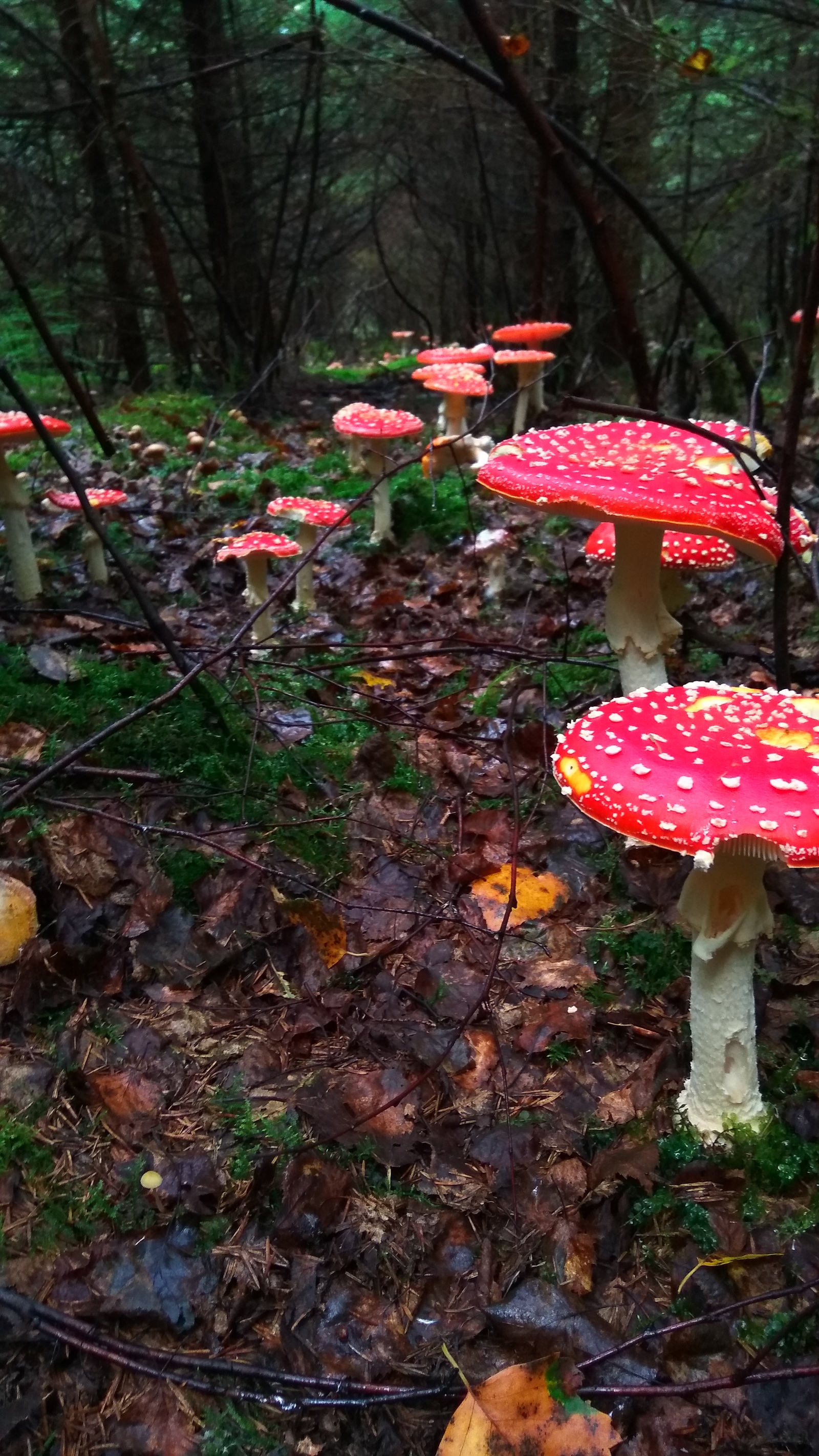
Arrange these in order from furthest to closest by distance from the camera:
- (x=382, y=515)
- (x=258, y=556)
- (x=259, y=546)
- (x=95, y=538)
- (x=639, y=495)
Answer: (x=382, y=515), (x=95, y=538), (x=258, y=556), (x=259, y=546), (x=639, y=495)

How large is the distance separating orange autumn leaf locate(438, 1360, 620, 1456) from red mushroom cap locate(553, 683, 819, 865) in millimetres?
1393

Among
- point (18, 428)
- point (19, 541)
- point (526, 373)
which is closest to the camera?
point (18, 428)

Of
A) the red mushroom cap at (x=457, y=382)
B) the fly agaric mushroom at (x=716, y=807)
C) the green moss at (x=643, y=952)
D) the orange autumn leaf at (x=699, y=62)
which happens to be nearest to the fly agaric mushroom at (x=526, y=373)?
the red mushroom cap at (x=457, y=382)

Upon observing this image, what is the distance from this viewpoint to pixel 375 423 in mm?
7270

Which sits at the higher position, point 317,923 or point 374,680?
point 374,680

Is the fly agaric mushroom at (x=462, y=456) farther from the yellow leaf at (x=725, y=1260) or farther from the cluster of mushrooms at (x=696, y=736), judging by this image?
the yellow leaf at (x=725, y=1260)

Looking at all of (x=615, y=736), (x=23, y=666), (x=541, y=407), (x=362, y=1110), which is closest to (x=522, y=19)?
(x=541, y=407)

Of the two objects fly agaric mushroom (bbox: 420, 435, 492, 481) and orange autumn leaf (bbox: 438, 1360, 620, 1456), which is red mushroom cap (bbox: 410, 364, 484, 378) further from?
orange autumn leaf (bbox: 438, 1360, 620, 1456)

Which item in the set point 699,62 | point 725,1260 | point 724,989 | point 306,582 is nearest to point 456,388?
point 699,62

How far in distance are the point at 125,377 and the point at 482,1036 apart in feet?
46.8

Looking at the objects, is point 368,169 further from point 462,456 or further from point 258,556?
point 258,556

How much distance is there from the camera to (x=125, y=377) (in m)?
14.3

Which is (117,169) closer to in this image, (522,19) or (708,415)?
(522,19)

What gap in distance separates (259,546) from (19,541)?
5.60 ft
